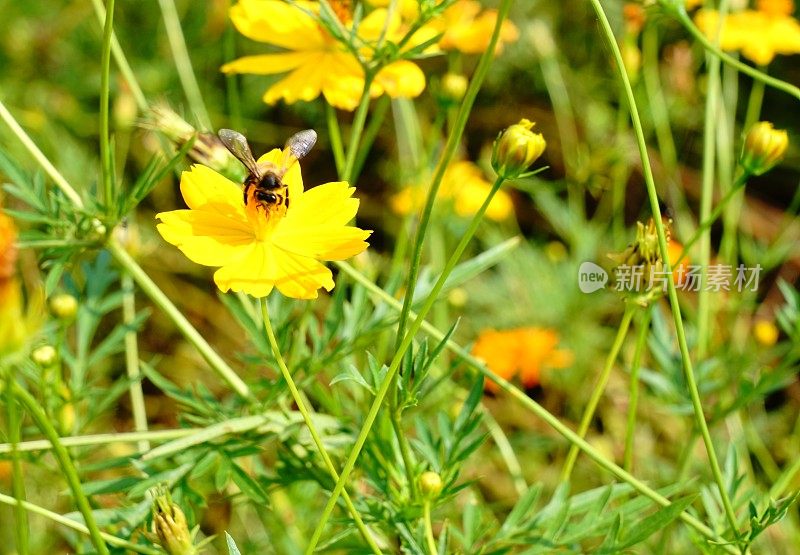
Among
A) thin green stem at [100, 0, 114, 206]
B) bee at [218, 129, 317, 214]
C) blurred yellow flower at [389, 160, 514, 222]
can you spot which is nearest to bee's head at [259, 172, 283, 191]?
bee at [218, 129, 317, 214]

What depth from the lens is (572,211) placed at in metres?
1.64

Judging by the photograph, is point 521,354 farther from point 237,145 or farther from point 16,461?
point 16,461

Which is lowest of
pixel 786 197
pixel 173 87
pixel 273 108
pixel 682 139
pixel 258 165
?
pixel 786 197

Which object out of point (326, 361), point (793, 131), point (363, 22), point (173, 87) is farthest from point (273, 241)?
point (793, 131)

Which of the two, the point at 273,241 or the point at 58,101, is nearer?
the point at 273,241

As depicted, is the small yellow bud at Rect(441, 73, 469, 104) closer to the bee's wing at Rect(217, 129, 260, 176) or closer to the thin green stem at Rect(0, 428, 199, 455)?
the bee's wing at Rect(217, 129, 260, 176)

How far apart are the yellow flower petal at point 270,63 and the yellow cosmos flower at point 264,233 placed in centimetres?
20

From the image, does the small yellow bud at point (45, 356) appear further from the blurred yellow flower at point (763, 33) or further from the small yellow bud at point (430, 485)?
the blurred yellow flower at point (763, 33)

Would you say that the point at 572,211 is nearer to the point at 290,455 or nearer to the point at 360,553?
the point at 290,455

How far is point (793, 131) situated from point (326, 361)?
1492mm

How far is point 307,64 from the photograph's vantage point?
1036 millimetres

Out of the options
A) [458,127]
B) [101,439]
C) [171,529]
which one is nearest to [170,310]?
[101,439]

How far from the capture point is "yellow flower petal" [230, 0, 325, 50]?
990mm

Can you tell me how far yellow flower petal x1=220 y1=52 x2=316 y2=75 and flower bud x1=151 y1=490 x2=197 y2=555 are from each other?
1.65ft
